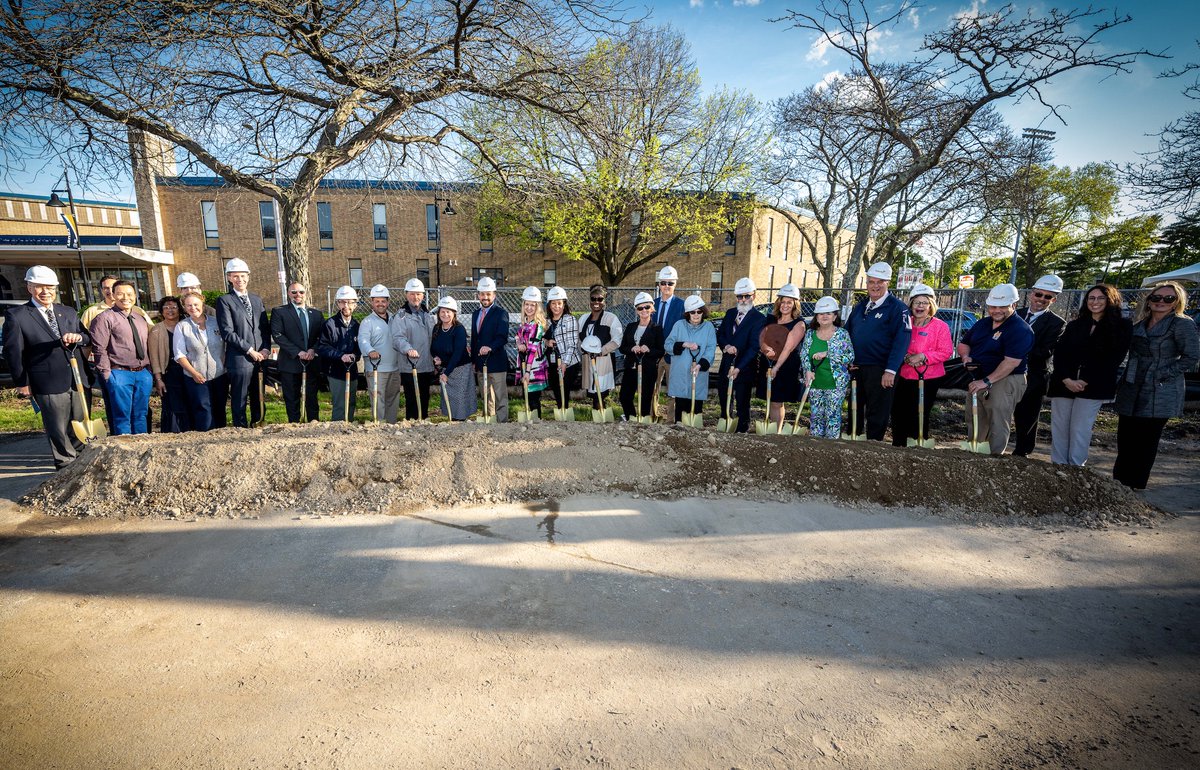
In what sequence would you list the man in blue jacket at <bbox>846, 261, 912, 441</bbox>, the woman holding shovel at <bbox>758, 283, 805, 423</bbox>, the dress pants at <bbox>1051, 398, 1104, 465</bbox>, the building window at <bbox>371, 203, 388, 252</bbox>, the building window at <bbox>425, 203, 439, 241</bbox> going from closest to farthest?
the dress pants at <bbox>1051, 398, 1104, 465</bbox>
the man in blue jacket at <bbox>846, 261, 912, 441</bbox>
the woman holding shovel at <bbox>758, 283, 805, 423</bbox>
the building window at <bbox>371, 203, 388, 252</bbox>
the building window at <bbox>425, 203, 439, 241</bbox>

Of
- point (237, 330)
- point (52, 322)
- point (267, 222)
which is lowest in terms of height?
point (237, 330)

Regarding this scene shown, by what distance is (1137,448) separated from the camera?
5.82 m

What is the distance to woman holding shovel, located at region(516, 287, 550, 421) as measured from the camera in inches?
286

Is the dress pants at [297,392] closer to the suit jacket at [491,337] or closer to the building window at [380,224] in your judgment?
the suit jacket at [491,337]

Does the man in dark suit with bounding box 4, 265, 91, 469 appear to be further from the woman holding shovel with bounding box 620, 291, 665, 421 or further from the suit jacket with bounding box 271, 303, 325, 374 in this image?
the woman holding shovel with bounding box 620, 291, 665, 421

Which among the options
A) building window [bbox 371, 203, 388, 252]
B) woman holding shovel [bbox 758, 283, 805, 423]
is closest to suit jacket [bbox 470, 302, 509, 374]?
woman holding shovel [bbox 758, 283, 805, 423]

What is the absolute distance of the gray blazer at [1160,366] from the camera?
5.49 m

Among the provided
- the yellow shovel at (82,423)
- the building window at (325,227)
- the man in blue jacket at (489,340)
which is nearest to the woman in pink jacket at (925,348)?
the man in blue jacket at (489,340)

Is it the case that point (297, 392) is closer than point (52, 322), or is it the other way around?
point (52, 322)

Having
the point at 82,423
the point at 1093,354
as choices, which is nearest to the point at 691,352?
the point at 1093,354

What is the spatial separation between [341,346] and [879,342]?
665 centimetres

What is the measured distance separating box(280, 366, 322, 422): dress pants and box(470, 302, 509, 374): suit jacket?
2.26 m

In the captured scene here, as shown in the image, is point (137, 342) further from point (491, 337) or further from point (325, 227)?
point (325, 227)

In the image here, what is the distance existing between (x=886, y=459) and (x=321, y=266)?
36.8m
